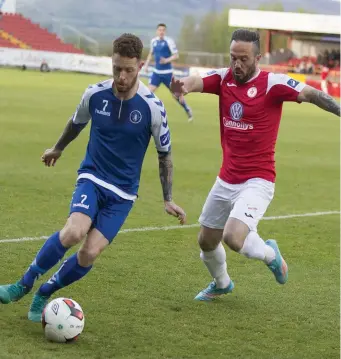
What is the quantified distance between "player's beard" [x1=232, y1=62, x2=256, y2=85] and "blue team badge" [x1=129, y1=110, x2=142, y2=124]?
3.23ft

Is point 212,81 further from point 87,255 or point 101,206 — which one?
point 87,255

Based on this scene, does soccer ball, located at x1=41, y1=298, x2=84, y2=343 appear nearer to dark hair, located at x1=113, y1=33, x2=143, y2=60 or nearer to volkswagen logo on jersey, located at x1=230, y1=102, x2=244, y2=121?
dark hair, located at x1=113, y1=33, x2=143, y2=60

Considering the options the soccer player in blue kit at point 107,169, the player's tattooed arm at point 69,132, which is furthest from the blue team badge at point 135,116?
the player's tattooed arm at point 69,132

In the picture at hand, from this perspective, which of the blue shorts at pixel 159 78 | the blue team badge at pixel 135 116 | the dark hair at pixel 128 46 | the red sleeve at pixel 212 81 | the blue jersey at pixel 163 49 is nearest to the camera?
the dark hair at pixel 128 46

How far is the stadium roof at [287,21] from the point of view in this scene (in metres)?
52.8

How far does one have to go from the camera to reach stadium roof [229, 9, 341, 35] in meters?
52.8

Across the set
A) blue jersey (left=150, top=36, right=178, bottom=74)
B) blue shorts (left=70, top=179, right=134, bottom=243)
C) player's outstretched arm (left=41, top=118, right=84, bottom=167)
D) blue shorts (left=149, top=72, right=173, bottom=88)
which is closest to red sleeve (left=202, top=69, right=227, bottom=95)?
player's outstretched arm (left=41, top=118, right=84, bottom=167)

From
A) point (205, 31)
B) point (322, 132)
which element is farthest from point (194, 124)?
point (205, 31)

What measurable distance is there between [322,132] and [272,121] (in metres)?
16.2

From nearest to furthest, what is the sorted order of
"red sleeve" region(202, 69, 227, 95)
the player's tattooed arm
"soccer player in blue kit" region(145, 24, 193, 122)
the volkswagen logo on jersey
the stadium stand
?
the player's tattooed arm < the volkswagen logo on jersey < "red sleeve" region(202, 69, 227, 95) < "soccer player in blue kit" region(145, 24, 193, 122) < the stadium stand

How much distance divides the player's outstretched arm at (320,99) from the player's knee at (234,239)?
117 cm

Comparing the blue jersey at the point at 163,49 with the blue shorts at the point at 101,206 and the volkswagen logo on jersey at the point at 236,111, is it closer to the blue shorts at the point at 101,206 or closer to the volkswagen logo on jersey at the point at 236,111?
the volkswagen logo on jersey at the point at 236,111

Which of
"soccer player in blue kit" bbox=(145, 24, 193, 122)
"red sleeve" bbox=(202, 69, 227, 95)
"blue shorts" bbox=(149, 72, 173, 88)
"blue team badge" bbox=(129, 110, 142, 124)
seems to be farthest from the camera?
"blue shorts" bbox=(149, 72, 173, 88)

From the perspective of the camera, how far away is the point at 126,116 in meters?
5.99
